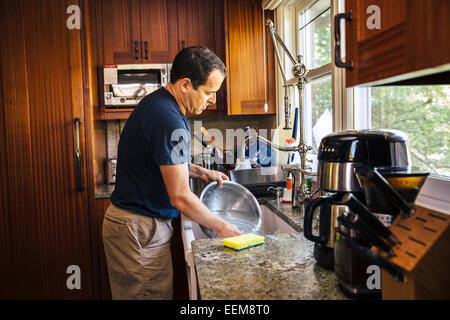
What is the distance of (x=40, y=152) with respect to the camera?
2416 millimetres

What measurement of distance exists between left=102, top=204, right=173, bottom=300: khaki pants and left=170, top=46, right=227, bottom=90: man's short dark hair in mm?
638

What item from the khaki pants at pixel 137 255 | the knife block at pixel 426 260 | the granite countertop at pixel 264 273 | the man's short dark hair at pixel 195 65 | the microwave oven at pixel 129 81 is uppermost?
the microwave oven at pixel 129 81

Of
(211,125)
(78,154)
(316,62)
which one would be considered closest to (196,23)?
(211,125)

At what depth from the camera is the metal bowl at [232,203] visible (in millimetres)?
1720

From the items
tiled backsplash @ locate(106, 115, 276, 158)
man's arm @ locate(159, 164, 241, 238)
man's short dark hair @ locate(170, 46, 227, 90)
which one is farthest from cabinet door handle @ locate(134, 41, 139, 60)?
man's arm @ locate(159, 164, 241, 238)

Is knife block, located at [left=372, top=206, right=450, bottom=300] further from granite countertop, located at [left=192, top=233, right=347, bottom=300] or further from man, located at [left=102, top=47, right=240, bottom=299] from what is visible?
man, located at [left=102, top=47, right=240, bottom=299]

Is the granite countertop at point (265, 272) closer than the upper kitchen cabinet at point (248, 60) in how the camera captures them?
Yes

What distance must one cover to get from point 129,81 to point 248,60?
35.2 inches

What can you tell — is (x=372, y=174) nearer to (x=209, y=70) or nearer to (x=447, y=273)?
(x=447, y=273)

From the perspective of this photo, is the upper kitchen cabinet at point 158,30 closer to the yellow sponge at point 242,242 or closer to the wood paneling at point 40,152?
the wood paneling at point 40,152

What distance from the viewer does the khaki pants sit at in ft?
5.26

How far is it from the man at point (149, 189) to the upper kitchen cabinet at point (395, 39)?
77 centimetres

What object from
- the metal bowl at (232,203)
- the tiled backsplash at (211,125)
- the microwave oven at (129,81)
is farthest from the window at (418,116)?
the microwave oven at (129,81)

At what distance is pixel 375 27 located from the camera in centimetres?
76
